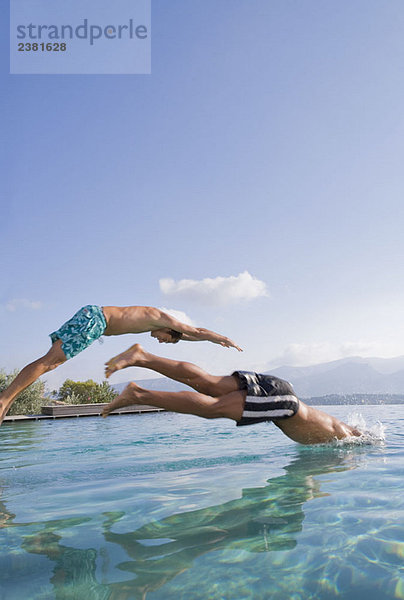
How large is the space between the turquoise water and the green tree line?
19.4m

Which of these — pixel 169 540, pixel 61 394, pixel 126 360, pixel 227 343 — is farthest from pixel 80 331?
pixel 61 394

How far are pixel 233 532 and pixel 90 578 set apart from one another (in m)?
0.91

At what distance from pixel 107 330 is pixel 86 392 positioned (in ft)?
86.5

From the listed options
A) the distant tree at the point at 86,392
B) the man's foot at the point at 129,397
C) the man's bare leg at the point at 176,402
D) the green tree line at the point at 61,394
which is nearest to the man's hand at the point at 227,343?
the man's bare leg at the point at 176,402

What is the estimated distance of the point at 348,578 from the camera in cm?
203

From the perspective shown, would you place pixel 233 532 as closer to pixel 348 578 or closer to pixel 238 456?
pixel 348 578

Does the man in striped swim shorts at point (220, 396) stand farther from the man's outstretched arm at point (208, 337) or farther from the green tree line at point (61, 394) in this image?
the green tree line at point (61, 394)

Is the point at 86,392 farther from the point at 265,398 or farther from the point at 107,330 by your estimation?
the point at 265,398

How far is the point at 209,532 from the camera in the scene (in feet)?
8.59

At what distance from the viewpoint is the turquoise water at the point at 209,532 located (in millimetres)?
1973

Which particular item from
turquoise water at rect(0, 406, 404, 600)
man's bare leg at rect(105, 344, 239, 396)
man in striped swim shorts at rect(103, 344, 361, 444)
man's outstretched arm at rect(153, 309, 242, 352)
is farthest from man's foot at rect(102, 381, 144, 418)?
man's outstretched arm at rect(153, 309, 242, 352)

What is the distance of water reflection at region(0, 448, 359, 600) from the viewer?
2004mm

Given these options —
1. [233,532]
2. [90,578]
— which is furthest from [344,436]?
[90,578]

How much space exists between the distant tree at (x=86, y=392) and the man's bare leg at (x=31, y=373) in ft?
75.5
